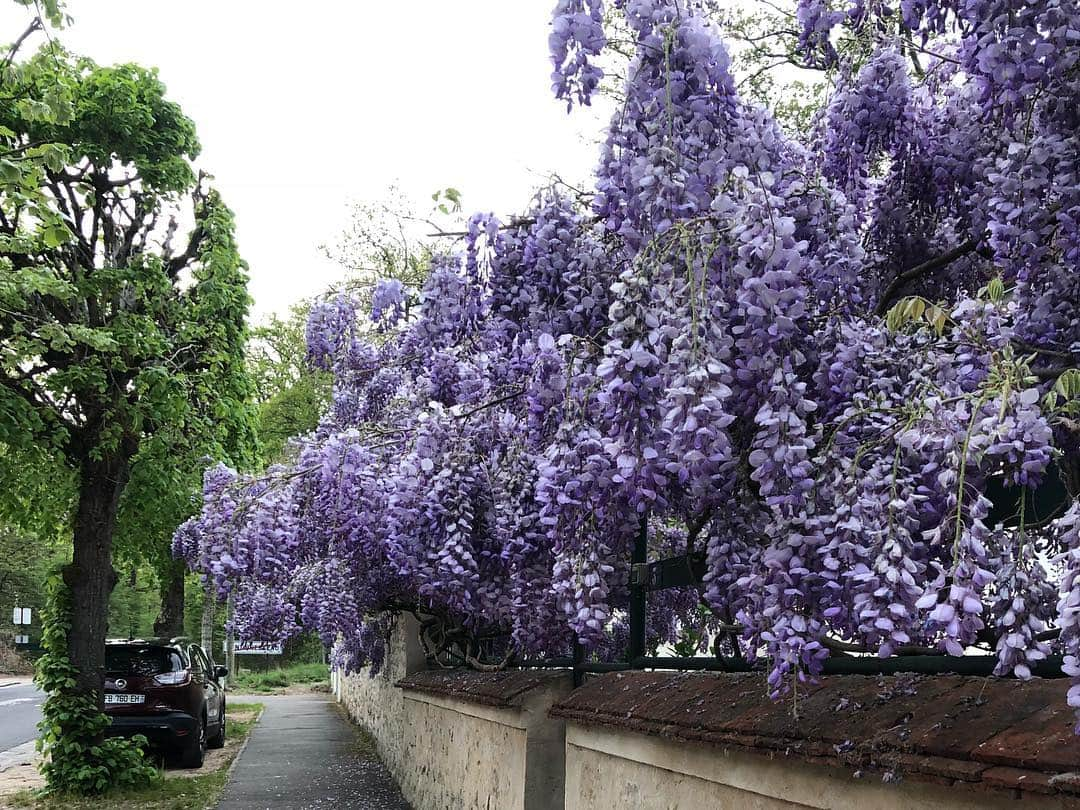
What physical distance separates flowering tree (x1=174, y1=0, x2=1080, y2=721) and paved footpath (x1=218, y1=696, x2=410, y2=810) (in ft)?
23.7

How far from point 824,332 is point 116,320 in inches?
400

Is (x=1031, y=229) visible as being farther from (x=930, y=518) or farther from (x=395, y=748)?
(x=395, y=748)

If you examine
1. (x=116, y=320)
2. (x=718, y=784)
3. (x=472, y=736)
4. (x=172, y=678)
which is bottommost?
(x=172, y=678)

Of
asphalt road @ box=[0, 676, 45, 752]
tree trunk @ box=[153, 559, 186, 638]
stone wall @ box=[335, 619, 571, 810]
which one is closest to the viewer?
stone wall @ box=[335, 619, 571, 810]

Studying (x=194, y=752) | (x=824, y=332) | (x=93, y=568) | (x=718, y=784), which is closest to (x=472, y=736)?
(x=718, y=784)

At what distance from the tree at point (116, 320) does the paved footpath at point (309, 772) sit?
2.28 m

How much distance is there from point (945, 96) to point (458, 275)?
99.5 inches

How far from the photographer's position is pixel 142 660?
15828 mm

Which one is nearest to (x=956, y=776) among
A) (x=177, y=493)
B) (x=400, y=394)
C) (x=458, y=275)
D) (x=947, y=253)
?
(x=947, y=253)

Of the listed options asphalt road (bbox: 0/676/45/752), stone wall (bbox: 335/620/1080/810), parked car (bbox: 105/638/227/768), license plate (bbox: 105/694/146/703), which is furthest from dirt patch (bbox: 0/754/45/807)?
stone wall (bbox: 335/620/1080/810)

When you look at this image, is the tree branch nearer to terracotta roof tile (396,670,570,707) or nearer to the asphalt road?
terracotta roof tile (396,670,570,707)

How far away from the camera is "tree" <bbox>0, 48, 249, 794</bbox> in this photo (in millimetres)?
12125

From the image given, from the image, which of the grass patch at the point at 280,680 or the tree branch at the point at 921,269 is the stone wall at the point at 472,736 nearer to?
the tree branch at the point at 921,269

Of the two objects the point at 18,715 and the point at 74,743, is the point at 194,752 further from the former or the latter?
the point at 18,715
